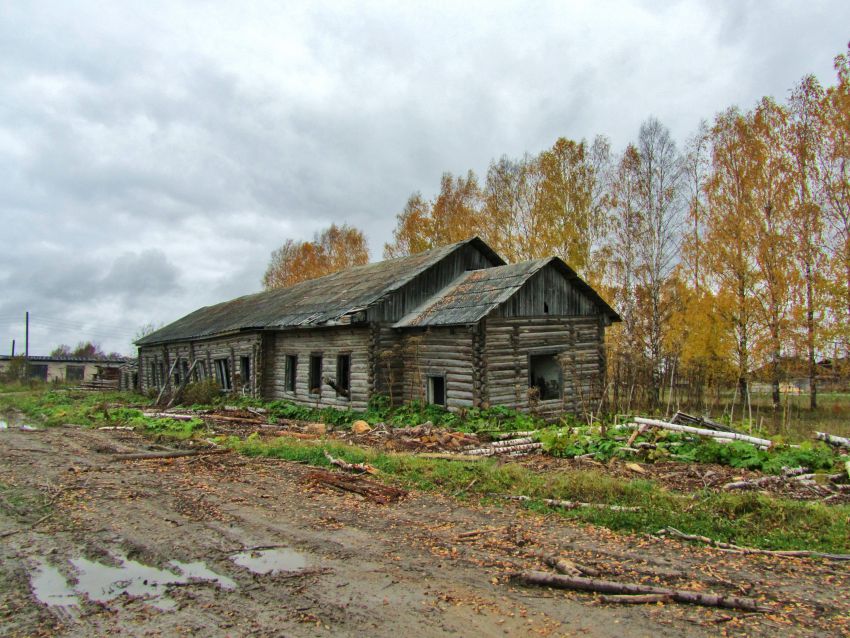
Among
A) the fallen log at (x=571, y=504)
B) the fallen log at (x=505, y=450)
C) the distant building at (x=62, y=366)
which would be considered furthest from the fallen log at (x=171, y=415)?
the distant building at (x=62, y=366)

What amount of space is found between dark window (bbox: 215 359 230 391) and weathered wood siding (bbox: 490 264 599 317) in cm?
1559

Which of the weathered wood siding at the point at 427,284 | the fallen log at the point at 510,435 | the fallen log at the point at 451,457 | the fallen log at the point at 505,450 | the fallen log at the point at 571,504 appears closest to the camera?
the fallen log at the point at 571,504

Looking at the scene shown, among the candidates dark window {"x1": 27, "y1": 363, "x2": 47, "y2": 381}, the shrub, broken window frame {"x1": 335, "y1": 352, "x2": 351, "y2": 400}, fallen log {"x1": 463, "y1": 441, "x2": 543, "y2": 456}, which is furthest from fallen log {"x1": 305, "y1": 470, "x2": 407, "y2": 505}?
dark window {"x1": 27, "y1": 363, "x2": 47, "y2": 381}

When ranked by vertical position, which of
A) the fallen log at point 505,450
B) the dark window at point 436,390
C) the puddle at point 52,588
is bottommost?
the puddle at point 52,588

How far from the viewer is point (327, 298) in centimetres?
2259

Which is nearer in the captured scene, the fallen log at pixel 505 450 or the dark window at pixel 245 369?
the fallen log at pixel 505 450

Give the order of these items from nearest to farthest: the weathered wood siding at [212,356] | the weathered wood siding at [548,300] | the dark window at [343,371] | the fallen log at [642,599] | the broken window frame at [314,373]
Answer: the fallen log at [642,599]
the weathered wood siding at [548,300]
the dark window at [343,371]
the broken window frame at [314,373]
the weathered wood siding at [212,356]

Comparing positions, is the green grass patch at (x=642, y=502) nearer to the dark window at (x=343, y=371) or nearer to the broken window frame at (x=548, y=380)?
the broken window frame at (x=548, y=380)

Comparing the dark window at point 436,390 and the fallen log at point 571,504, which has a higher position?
the dark window at point 436,390

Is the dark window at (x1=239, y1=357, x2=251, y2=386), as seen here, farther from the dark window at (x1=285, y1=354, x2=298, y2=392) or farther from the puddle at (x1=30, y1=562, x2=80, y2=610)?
the puddle at (x1=30, y1=562, x2=80, y2=610)

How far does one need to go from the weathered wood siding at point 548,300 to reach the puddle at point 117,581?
12121 millimetres

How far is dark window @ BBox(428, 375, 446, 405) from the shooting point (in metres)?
17.6

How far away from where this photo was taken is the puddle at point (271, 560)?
219 inches

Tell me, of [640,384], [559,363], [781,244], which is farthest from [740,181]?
[559,363]
